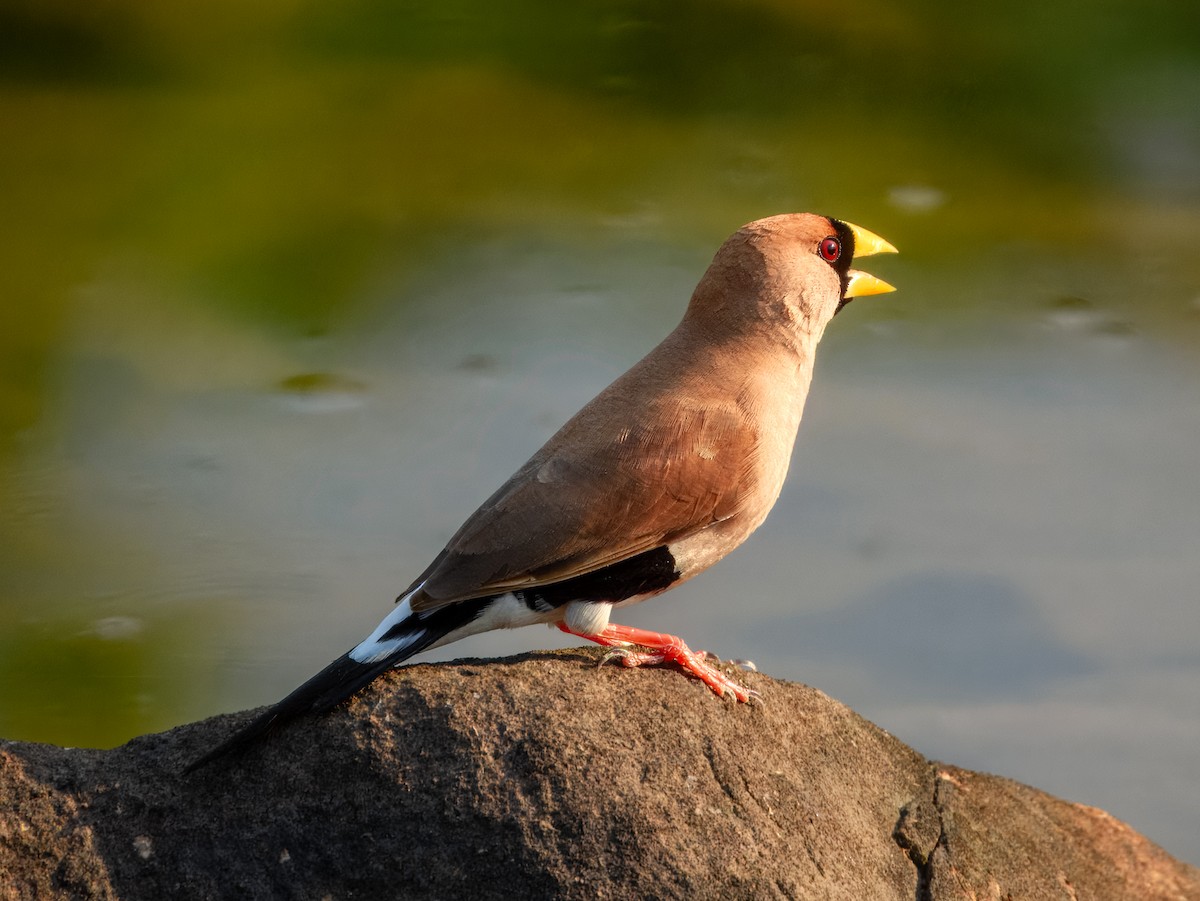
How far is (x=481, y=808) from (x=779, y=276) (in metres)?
1.84

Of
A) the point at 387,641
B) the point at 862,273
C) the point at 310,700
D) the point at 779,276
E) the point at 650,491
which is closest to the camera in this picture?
the point at 310,700

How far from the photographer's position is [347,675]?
3.79 metres

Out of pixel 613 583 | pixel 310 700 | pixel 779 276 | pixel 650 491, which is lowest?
pixel 310 700

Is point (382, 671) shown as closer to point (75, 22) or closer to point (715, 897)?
point (715, 897)

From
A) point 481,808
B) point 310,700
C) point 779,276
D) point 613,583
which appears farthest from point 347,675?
point 779,276

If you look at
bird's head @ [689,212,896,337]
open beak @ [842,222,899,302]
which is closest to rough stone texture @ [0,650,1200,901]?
bird's head @ [689,212,896,337]

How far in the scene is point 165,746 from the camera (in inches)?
151

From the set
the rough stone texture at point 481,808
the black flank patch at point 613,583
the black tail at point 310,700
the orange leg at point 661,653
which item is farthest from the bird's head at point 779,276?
the black tail at point 310,700

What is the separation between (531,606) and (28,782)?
136cm

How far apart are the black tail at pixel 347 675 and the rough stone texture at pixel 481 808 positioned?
5 cm

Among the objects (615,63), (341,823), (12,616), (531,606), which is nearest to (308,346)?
(12,616)

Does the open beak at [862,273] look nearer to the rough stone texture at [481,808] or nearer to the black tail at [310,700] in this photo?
the rough stone texture at [481,808]

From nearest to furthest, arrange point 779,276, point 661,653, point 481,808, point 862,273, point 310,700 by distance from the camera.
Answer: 1. point 481,808
2. point 310,700
3. point 661,653
4. point 779,276
5. point 862,273

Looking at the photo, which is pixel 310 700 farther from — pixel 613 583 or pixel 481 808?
pixel 613 583
